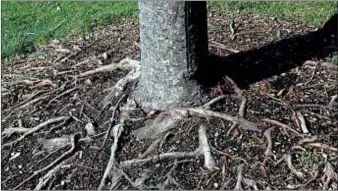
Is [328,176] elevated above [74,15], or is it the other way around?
[74,15]

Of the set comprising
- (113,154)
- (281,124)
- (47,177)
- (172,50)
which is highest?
(172,50)

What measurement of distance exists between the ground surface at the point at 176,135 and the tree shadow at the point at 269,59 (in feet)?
0.31

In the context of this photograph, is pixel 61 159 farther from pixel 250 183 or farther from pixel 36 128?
pixel 250 183

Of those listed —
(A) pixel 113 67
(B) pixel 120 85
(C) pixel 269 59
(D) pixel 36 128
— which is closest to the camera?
(D) pixel 36 128

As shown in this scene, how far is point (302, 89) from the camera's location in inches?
201

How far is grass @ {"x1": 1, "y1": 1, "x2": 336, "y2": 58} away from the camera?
7297 mm

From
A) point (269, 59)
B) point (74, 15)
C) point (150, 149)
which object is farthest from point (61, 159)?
point (74, 15)

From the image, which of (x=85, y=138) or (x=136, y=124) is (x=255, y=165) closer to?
(x=136, y=124)

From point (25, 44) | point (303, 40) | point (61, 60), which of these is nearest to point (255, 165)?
point (303, 40)

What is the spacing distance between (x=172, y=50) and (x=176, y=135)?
0.61 metres

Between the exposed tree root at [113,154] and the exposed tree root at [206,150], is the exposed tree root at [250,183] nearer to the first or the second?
the exposed tree root at [206,150]

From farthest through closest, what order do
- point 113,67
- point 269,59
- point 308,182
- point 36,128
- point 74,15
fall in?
point 74,15, point 113,67, point 269,59, point 36,128, point 308,182

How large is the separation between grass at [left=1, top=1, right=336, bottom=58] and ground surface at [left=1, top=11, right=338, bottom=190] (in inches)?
52.3

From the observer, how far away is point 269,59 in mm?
5629
